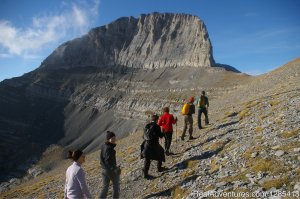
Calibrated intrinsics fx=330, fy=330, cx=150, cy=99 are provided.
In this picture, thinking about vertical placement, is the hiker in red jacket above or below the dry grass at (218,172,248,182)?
above

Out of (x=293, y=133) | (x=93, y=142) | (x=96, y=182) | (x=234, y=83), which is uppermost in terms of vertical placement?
(x=234, y=83)

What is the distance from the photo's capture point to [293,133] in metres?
15.1

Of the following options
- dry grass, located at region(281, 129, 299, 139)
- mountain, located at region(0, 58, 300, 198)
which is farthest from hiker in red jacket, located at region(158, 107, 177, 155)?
dry grass, located at region(281, 129, 299, 139)

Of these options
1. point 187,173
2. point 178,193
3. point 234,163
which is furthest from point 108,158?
point 234,163

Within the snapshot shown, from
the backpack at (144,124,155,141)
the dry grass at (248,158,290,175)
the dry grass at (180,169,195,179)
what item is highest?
the backpack at (144,124,155,141)

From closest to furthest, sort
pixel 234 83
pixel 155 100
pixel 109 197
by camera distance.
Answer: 1. pixel 109 197
2. pixel 234 83
3. pixel 155 100

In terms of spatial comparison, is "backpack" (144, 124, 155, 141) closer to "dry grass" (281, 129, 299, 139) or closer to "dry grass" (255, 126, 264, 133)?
"dry grass" (255, 126, 264, 133)

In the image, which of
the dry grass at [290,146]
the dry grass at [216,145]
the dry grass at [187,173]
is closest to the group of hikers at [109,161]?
the dry grass at [187,173]

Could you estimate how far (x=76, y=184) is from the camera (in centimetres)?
1117

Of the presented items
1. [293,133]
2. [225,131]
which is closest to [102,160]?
[293,133]

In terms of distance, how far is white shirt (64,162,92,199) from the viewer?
1103 centimetres

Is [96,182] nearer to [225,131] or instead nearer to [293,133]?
[225,131]

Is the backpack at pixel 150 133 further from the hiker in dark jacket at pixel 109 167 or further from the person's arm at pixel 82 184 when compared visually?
the person's arm at pixel 82 184

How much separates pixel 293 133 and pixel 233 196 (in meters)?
5.60
